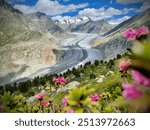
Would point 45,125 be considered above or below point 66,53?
above

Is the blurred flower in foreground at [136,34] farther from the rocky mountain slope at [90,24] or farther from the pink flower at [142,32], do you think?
the rocky mountain slope at [90,24]

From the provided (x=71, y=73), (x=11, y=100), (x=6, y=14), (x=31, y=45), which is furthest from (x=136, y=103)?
(x=6, y=14)

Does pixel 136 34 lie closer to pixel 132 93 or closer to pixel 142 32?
pixel 142 32

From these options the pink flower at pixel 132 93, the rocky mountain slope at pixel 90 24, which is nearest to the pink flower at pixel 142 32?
the pink flower at pixel 132 93

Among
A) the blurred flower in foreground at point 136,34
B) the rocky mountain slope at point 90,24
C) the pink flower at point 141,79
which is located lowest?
the rocky mountain slope at point 90,24

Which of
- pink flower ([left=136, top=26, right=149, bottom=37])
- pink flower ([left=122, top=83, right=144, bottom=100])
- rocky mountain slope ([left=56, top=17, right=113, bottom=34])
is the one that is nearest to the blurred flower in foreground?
pink flower ([left=136, top=26, right=149, bottom=37])

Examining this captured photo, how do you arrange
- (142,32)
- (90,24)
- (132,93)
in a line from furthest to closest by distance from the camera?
(90,24)
(142,32)
(132,93)

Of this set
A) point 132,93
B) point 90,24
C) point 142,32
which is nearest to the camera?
point 132,93

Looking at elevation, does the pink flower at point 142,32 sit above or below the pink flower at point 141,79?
below

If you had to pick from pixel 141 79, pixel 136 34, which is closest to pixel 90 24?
pixel 136 34

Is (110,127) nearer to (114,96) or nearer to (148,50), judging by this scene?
(114,96)

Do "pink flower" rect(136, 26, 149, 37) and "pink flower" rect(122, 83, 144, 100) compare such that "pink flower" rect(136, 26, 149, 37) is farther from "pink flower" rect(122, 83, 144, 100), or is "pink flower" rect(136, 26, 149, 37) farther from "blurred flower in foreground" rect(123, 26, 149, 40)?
"pink flower" rect(122, 83, 144, 100)
